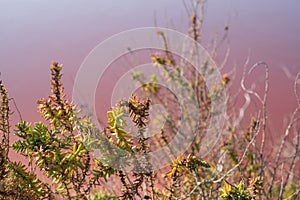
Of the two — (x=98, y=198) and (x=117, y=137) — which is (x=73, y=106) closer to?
(x=117, y=137)

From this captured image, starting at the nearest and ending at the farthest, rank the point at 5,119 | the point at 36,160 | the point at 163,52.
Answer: the point at 36,160
the point at 5,119
the point at 163,52

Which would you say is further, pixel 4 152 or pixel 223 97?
pixel 223 97

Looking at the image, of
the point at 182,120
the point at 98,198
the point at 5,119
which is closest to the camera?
the point at 5,119

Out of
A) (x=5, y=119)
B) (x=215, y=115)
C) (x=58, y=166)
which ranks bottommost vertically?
(x=58, y=166)

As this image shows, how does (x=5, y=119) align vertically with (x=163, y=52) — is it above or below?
below

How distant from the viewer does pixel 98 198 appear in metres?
2.59

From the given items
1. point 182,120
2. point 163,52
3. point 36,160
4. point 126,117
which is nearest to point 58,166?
point 36,160

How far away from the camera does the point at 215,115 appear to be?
13.9 feet

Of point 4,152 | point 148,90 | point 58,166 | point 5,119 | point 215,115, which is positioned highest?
point 148,90

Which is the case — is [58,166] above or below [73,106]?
below

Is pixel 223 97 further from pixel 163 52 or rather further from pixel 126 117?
pixel 126 117

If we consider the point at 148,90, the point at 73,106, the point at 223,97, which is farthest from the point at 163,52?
the point at 73,106

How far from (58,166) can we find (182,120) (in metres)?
2.65

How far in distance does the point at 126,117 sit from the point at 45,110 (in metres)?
0.30
